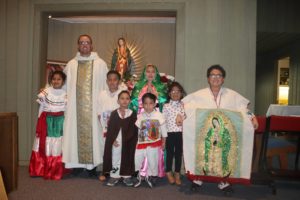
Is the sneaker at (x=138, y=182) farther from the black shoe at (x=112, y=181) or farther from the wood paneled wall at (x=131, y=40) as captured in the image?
the wood paneled wall at (x=131, y=40)

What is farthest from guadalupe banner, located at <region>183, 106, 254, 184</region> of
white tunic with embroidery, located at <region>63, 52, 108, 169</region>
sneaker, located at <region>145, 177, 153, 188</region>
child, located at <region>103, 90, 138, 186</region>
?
white tunic with embroidery, located at <region>63, 52, 108, 169</region>

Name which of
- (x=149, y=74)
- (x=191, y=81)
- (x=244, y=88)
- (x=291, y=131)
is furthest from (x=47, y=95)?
(x=291, y=131)

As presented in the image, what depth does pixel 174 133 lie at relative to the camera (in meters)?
3.91

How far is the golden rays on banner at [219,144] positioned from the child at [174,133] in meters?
0.40

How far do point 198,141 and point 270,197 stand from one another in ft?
3.27

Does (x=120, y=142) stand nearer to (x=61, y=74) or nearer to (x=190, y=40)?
(x=61, y=74)

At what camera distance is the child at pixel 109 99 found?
398 cm

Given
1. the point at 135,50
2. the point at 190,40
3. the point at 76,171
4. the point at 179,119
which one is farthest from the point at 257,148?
the point at 135,50

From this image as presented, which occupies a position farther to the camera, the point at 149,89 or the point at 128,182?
the point at 149,89

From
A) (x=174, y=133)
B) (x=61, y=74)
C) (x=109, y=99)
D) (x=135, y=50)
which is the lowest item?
(x=174, y=133)

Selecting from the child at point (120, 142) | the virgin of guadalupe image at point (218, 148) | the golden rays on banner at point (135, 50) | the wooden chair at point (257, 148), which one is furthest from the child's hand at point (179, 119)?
the golden rays on banner at point (135, 50)

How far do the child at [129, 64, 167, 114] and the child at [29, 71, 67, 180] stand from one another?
3.04 feet

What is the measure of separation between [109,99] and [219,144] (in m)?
1.48

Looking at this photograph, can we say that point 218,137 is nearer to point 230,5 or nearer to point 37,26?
point 230,5
